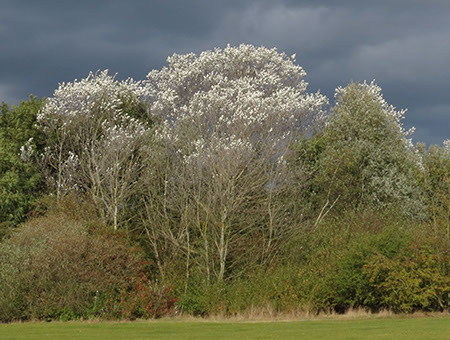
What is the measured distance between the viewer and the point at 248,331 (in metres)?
19.2

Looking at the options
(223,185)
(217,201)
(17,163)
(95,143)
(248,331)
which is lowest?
(248,331)

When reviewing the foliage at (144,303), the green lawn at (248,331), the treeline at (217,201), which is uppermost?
the treeline at (217,201)

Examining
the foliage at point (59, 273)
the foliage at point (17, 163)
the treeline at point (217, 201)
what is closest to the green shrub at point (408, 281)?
the treeline at point (217, 201)

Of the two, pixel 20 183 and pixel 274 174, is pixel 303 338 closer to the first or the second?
Result: pixel 274 174

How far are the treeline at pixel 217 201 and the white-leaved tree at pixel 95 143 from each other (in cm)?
14

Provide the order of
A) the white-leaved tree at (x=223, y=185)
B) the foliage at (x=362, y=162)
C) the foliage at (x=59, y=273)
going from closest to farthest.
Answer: the foliage at (x=59, y=273) < the white-leaved tree at (x=223, y=185) < the foliage at (x=362, y=162)

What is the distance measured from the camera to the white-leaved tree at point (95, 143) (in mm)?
35500

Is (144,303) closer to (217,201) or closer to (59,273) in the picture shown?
(59,273)

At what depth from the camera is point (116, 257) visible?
27.2 m

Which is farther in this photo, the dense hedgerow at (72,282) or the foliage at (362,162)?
the foliage at (362,162)

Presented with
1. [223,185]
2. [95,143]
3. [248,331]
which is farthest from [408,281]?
[95,143]

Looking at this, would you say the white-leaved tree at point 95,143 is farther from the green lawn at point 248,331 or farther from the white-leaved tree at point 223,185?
the green lawn at point 248,331

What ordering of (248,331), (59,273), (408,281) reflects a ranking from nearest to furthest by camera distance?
(248,331) → (408,281) → (59,273)

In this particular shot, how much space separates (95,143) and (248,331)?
22.7 metres
